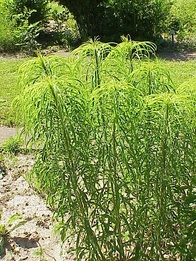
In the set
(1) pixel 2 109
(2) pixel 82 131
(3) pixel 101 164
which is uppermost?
(2) pixel 82 131

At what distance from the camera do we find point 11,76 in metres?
7.01

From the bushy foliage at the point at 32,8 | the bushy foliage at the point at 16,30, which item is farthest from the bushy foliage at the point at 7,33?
the bushy foliage at the point at 32,8

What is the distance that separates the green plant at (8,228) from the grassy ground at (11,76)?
200 cm

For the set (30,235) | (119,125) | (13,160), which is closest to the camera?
(119,125)

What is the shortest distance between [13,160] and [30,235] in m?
1.23

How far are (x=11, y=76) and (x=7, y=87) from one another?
1.80 ft

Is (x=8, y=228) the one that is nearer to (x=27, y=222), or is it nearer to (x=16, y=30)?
(x=27, y=222)

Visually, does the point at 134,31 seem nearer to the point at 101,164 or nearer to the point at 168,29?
the point at 168,29

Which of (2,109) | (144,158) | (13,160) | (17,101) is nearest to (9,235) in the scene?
(13,160)

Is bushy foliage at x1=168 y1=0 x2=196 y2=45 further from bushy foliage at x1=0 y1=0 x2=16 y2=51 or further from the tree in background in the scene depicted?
bushy foliage at x1=0 y1=0 x2=16 y2=51

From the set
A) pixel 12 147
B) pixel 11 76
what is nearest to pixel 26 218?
pixel 12 147

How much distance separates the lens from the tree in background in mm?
7844

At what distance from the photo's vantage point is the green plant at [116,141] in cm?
209

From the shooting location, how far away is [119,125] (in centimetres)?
211
